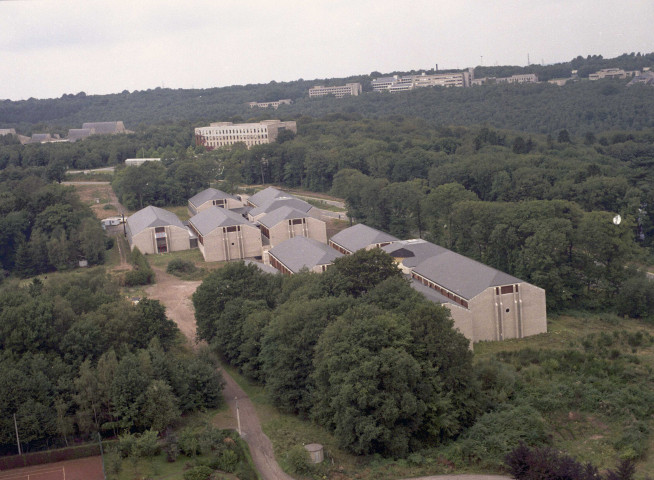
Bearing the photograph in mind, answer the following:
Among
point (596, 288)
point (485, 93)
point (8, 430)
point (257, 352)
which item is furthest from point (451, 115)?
point (8, 430)

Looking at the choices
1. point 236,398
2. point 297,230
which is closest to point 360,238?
point 297,230

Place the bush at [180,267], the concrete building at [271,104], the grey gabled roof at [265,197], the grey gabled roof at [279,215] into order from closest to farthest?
the bush at [180,267], the grey gabled roof at [279,215], the grey gabled roof at [265,197], the concrete building at [271,104]

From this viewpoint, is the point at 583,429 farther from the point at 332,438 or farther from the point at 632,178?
the point at 632,178

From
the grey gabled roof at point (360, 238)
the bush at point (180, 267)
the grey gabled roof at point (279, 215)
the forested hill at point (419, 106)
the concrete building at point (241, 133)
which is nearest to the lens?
the grey gabled roof at point (360, 238)

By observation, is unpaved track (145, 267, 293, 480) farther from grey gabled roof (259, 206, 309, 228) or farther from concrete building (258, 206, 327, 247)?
grey gabled roof (259, 206, 309, 228)

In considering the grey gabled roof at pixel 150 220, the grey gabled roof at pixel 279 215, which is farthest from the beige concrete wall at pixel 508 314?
the grey gabled roof at pixel 150 220

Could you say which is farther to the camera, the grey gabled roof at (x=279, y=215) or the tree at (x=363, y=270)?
the grey gabled roof at (x=279, y=215)

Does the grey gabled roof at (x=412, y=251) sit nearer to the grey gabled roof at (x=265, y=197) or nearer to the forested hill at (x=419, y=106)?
the grey gabled roof at (x=265, y=197)
